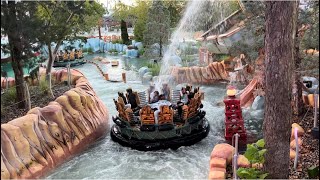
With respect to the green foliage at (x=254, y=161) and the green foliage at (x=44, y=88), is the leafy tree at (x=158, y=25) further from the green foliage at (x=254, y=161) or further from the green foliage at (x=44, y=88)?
the green foliage at (x=254, y=161)

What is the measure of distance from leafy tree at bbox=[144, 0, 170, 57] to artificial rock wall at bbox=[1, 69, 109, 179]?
10.1m

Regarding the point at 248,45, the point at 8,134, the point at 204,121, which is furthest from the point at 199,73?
the point at 8,134

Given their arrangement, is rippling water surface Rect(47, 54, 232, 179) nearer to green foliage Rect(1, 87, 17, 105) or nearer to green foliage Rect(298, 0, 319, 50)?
green foliage Rect(1, 87, 17, 105)

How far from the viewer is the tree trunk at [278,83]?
4332mm

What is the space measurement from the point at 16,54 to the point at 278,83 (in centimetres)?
456

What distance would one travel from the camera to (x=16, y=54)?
6824 millimetres

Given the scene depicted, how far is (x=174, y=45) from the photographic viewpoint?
2181 centimetres

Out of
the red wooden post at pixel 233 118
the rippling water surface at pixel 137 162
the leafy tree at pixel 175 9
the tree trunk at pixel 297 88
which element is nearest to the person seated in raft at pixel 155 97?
the rippling water surface at pixel 137 162

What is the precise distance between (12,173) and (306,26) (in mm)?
6315

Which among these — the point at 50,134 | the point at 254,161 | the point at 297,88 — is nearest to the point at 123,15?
the point at 297,88

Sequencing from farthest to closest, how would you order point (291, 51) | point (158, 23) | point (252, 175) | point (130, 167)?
1. point (158, 23)
2. point (130, 167)
3. point (252, 175)
4. point (291, 51)

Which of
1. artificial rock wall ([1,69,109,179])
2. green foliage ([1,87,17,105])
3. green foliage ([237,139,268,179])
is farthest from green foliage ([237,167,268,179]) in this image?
green foliage ([1,87,17,105])

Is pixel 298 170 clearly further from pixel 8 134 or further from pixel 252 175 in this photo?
pixel 8 134

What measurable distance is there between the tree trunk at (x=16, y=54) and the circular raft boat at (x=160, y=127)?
80.3 inches
